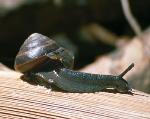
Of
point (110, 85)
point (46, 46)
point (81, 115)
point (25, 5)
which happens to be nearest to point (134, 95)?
point (110, 85)

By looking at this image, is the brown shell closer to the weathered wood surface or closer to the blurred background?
the weathered wood surface

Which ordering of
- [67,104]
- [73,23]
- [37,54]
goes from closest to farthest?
1. [67,104]
2. [37,54]
3. [73,23]

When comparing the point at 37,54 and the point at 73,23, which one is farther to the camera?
the point at 73,23

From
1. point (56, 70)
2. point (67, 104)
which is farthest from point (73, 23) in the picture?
point (67, 104)

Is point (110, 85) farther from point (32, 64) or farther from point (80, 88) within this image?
point (32, 64)

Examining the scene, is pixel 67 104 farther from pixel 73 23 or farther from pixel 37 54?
→ pixel 73 23

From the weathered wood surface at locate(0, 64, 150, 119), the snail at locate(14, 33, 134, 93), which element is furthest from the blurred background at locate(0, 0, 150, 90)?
the weathered wood surface at locate(0, 64, 150, 119)
